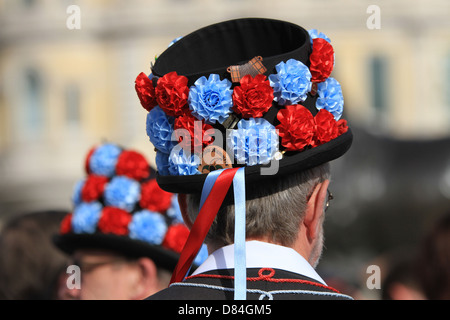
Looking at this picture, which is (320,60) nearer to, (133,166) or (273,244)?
(273,244)

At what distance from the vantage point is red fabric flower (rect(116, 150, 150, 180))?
11.8 feet

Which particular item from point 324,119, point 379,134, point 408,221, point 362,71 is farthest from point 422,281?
point 362,71

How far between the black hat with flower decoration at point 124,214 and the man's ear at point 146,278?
0.08ft

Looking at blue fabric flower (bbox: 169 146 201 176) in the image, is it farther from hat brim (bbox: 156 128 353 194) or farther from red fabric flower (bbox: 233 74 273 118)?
red fabric flower (bbox: 233 74 273 118)

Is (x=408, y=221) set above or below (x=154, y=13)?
below

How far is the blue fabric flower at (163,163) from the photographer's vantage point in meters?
2.38

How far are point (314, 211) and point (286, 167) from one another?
0.44 ft

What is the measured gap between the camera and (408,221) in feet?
28.4

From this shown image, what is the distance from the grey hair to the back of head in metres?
1.88

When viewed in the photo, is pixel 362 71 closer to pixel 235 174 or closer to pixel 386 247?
pixel 386 247

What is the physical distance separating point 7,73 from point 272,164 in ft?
93.6

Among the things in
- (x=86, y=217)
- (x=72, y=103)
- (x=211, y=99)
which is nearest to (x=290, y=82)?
(x=211, y=99)

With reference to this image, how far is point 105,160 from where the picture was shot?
3627mm

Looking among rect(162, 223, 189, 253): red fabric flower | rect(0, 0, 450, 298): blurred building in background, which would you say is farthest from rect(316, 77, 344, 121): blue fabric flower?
rect(0, 0, 450, 298): blurred building in background
